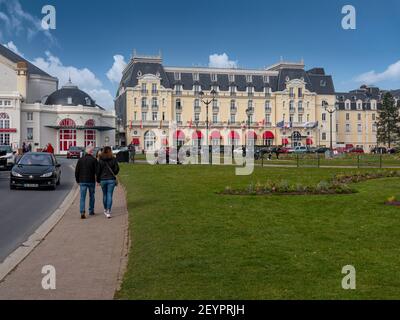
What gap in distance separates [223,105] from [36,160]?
264 ft

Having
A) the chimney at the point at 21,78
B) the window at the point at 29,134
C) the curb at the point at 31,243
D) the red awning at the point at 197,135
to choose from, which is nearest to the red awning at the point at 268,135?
the red awning at the point at 197,135

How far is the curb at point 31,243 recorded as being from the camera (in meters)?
8.35

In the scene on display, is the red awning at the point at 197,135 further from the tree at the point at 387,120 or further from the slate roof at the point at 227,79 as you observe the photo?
the tree at the point at 387,120

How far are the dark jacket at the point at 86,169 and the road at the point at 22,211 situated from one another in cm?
145

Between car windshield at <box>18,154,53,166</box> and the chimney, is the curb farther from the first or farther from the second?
the chimney

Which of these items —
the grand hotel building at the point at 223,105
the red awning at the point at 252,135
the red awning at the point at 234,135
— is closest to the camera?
the grand hotel building at the point at 223,105

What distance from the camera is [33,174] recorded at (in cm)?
2108

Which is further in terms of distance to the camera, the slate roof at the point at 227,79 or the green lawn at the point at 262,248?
the slate roof at the point at 227,79

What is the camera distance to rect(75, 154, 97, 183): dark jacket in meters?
14.4

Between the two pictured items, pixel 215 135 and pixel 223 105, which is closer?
pixel 215 135

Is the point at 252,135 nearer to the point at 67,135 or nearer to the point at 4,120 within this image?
the point at 67,135

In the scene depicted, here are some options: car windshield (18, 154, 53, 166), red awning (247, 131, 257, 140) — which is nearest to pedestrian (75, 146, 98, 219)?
car windshield (18, 154, 53, 166)

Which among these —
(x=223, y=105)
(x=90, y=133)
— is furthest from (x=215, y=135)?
(x=90, y=133)
